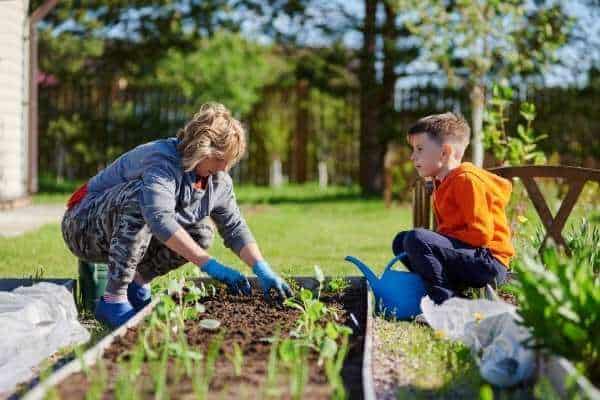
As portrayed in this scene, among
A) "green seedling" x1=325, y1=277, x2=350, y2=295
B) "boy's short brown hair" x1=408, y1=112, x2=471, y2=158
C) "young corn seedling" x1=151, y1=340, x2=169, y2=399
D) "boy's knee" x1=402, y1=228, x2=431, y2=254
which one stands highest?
"boy's short brown hair" x1=408, y1=112, x2=471, y2=158

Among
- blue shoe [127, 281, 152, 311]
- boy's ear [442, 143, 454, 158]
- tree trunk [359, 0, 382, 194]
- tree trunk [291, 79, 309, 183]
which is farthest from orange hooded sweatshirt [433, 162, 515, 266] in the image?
tree trunk [291, 79, 309, 183]

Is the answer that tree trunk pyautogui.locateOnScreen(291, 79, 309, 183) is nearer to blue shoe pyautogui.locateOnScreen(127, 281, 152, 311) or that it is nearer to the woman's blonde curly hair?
blue shoe pyautogui.locateOnScreen(127, 281, 152, 311)

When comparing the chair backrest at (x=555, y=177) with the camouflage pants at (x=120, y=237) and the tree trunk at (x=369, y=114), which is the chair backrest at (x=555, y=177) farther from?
the tree trunk at (x=369, y=114)

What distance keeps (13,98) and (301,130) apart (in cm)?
539

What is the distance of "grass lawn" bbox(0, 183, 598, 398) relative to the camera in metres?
2.75

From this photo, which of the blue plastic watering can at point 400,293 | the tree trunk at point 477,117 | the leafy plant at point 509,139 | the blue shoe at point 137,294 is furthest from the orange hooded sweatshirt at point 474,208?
the tree trunk at point 477,117

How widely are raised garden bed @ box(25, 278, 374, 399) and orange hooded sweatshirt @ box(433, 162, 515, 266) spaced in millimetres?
600

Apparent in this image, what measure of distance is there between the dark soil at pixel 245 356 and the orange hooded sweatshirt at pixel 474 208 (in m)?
0.52

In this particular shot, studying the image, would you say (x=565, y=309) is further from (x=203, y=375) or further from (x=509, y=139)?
(x=509, y=139)

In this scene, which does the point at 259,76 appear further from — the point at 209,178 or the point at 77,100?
the point at 209,178

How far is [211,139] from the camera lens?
11.7 ft

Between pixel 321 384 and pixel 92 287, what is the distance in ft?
6.34

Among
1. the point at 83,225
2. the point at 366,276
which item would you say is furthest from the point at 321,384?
the point at 83,225

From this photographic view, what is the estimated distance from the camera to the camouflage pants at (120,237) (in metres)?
3.66
